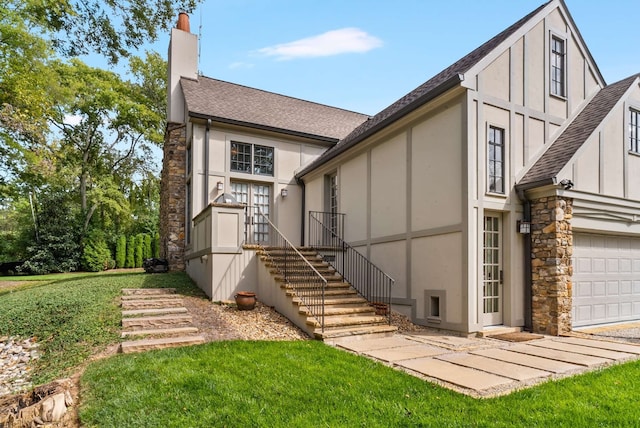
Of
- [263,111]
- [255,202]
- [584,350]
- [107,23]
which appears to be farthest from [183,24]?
[584,350]

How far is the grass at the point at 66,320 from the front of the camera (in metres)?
5.55

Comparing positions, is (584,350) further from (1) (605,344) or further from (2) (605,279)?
(2) (605,279)

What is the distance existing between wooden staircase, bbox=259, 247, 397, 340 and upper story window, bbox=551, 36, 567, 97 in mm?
6255

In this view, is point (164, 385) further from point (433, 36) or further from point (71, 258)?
point (71, 258)

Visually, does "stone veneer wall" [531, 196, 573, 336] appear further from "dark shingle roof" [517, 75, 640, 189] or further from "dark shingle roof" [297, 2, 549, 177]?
"dark shingle roof" [297, 2, 549, 177]

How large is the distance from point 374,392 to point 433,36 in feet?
22.7

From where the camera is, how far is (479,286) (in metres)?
7.00

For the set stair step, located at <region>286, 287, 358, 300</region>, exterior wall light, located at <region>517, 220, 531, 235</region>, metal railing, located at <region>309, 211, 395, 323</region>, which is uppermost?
exterior wall light, located at <region>517, 220, 531, 235</region>

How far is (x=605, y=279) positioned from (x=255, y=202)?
9.37 meters

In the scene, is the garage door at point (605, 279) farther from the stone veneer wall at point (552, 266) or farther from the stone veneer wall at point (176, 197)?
the stone veneer wall at point (176, 197)

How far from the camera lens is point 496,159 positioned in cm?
755

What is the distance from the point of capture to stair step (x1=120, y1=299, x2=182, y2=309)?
752 cm

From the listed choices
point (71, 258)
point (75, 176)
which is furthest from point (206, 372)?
point (75, 176)

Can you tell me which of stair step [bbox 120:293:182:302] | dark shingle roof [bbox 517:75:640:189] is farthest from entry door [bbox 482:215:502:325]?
stair step [bbox 120:293:182:302]
